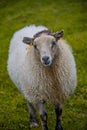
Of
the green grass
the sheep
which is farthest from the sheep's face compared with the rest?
the green grass

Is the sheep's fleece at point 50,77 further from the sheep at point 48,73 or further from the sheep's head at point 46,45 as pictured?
the sheep's head at point 46,45

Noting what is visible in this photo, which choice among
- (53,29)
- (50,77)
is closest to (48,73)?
(50,77)

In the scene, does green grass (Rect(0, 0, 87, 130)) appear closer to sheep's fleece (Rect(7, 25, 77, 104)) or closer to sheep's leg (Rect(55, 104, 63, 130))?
sheep's leg (Rect(55, 104, 63, 130))

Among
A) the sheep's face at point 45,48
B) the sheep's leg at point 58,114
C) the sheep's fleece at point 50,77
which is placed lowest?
the sheep's leg at point 58,114

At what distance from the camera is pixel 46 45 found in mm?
11055

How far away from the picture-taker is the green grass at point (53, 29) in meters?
14.1

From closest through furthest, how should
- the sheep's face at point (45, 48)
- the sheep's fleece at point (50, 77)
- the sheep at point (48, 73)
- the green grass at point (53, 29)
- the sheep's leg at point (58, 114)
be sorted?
the sheep's face at point (45, 48), the sheep at point (48, 73), the sheep's fleece at point (50, 77), the sheep's leg at point (58, 114), the green grass at point (53, 29)

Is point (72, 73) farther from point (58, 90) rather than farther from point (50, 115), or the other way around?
point (50, 115)

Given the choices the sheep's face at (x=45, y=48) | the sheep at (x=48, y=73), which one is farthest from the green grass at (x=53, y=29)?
the sheep's face at (x=45, y=48)

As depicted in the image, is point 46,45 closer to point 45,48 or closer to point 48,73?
point 45,48

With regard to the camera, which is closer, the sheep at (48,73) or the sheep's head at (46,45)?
the sheep's head at (46,45)

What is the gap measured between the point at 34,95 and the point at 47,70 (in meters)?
0.84

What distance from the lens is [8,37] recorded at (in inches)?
1161

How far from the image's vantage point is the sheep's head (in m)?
10.6
